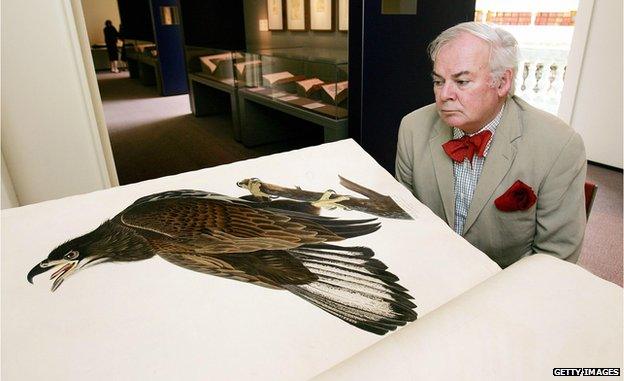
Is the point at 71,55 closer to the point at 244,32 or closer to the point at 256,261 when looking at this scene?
the point at 256,261

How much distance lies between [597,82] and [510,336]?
3562 mm

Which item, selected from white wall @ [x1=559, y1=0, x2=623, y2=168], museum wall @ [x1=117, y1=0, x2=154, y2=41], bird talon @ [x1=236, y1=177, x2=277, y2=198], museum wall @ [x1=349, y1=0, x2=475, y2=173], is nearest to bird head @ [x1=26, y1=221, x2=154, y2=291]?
bird talon @ [x1=236, y1=177, x2=277, y2=198]

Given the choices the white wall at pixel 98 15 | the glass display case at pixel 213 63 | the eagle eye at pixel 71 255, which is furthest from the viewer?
the white wall at pixel 98 15

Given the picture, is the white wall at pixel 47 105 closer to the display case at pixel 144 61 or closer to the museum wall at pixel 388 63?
the museum wall at pixel 388 63

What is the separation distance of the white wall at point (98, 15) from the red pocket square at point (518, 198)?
12.7m

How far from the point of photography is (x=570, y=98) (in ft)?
10.5

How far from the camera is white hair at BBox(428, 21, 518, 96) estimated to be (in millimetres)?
795

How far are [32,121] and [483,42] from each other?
1053mm

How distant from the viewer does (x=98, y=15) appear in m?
11.1

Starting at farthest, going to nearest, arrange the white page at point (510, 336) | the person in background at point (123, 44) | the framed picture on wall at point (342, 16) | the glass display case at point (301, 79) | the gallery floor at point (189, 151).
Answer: the person in background at point (123, 44) → the framed picture on wall at point (342, 16) → the glass display case at point (301, 79) → the gallery floor at point (189, 151) → the white page at point (510, 336)

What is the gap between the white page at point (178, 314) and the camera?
32 centimetres

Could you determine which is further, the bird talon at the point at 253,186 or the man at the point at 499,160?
the man at the point at 499,160

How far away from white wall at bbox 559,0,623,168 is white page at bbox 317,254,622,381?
3417mm

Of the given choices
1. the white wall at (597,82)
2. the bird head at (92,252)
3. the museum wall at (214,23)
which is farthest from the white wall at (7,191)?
the museum wall at (214,23)
